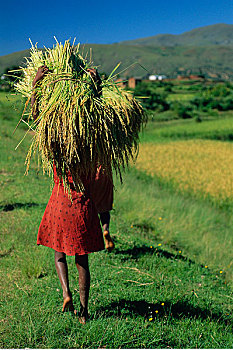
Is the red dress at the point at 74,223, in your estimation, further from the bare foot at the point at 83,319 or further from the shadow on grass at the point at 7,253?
the shadow on grass at the point at 7,253

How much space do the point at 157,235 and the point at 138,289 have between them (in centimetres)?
251

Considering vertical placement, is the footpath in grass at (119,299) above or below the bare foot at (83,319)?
below

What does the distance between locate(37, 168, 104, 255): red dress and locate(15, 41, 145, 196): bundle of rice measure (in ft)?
0.39

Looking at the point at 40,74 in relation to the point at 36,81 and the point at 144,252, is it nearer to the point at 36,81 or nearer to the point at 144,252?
the point at 36,81

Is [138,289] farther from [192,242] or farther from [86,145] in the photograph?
[192,242]

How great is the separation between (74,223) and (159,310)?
1.20 meters

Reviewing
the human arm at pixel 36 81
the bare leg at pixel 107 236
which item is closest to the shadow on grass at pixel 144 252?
the bare leg at pixel 107 236

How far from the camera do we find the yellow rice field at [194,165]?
31.9 feet

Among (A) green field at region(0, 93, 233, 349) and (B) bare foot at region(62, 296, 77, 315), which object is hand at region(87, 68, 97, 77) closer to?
(A) green field at region(0, 93, 233, 349)

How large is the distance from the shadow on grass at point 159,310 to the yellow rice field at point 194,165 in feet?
20.0

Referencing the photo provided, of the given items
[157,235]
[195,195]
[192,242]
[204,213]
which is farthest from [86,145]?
[195,195]

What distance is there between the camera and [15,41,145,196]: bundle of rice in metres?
2.24

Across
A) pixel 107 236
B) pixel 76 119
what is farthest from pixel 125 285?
pixel 76 119

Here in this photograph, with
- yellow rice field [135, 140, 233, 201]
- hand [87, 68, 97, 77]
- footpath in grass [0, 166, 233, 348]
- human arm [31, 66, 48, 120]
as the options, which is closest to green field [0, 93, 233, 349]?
footpath in grass [0, 166, 233, 348]
